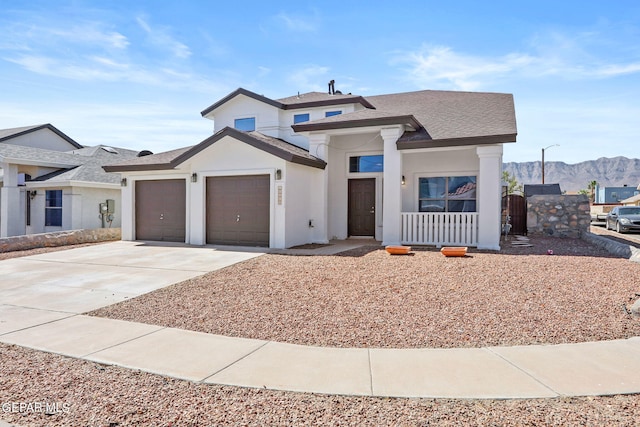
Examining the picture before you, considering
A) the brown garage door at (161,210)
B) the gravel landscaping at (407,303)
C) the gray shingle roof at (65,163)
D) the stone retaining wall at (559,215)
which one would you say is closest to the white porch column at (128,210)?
the brown garage door at (161,210)

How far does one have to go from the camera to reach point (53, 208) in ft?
62.3

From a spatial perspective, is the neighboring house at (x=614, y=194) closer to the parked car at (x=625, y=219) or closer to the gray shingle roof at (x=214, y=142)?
the parked car at (x=625, y=219)

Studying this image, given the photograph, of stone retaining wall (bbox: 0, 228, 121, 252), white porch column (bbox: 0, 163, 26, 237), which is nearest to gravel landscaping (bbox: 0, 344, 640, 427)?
stone retaining wall (bbox: 0, 228, 121, 252)

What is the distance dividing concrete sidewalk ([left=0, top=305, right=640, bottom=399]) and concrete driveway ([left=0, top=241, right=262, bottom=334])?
131 cm

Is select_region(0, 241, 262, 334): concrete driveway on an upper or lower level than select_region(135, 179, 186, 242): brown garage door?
lower

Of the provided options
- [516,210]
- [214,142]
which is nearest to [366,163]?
[214,142]

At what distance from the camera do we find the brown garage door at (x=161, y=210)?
15070 mm

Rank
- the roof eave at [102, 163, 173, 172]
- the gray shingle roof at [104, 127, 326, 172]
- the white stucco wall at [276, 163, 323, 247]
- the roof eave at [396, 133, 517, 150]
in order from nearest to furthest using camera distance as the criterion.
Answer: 1. the roof eave at [396, 133, 517, 150]
2. the gray shingle roof at [104, 127, 326, 172]
3. the white stucco wall at [276, 163, 323, 247]
4. the roof eave at [102, 163, 173, 172]

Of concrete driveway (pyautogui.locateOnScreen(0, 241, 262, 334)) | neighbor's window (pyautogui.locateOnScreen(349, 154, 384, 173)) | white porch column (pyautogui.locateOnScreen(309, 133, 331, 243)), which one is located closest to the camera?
concrete driveway (pyautogui.locateOnScreen(0, 241, 262, 334))

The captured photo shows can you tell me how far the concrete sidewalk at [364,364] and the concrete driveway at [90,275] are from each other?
131cm

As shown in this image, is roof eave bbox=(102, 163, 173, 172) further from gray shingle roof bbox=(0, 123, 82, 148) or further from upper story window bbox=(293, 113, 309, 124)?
gray shingle roof bbox=(0, 123, 82, 148)

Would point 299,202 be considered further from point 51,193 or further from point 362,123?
point 51,193

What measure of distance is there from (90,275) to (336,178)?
9.20 metres

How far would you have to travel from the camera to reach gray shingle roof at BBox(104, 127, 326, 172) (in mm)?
12250
